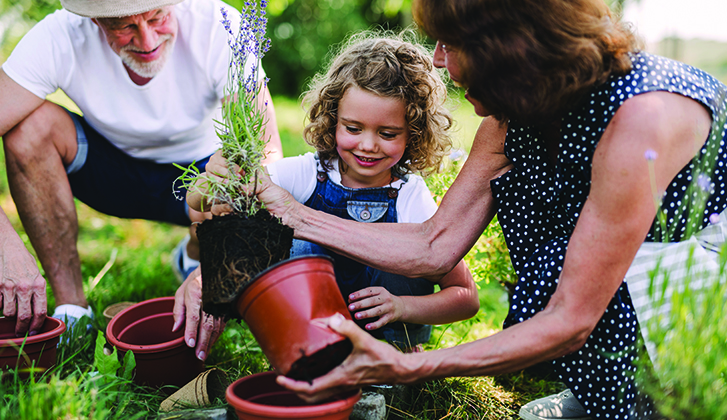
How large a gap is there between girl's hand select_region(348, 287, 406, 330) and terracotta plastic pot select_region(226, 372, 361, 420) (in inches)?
16.4

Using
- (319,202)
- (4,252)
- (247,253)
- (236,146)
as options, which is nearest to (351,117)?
(319,202)

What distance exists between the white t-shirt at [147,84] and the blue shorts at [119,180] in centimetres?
9

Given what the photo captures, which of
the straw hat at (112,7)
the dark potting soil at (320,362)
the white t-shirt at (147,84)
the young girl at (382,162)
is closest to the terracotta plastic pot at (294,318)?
the dark potting soil at (320,362)

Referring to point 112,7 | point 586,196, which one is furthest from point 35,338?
point 586,196

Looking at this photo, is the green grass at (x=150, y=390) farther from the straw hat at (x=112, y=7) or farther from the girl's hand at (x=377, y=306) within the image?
the straw hat at (x=112, y=7)

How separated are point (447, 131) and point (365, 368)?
1.46 m

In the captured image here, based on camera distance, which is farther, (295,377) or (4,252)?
(4,252)

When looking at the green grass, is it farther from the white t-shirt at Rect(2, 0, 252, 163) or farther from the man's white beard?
the man's white beard

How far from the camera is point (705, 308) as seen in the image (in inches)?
49.3

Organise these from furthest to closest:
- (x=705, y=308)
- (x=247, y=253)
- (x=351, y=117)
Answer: (x=351, y=117) < (x=247, y=253) < (x=705, y=308)

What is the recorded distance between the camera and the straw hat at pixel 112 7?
235 cm

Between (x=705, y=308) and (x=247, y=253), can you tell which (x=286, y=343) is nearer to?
(x=247, y=253)

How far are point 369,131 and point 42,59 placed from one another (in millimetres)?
1705

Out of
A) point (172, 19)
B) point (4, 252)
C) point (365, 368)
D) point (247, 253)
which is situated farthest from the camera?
point (172, 19)
